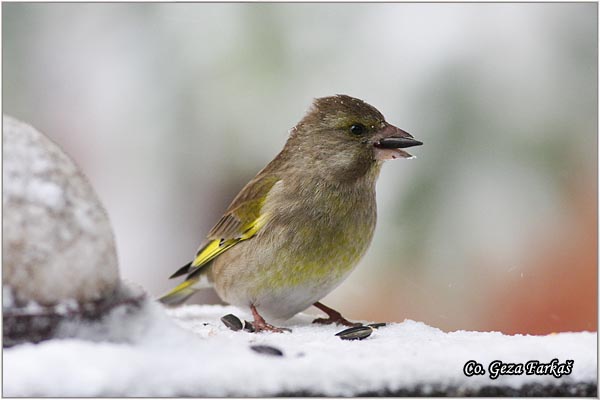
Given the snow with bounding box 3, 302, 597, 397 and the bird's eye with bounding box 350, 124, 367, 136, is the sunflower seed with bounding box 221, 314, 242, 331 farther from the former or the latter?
the bird's eye with bounding box 350, 124, 367, 136

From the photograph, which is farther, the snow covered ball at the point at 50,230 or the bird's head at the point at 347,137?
the bird's head at the point at 347,137

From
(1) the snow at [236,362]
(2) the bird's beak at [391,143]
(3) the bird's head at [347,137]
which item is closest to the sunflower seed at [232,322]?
(1) the snow at [236,362]

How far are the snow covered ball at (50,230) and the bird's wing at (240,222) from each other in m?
0.82

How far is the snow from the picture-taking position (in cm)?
135

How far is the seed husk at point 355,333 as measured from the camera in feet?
6.57

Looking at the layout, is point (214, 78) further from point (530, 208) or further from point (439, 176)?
point (530, 208)

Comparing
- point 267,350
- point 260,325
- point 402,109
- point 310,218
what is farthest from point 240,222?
point 402,109

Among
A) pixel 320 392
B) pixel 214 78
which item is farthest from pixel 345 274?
pixel 214 78

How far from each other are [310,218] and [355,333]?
1.30ft

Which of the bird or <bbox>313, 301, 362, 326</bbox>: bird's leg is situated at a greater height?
the bird

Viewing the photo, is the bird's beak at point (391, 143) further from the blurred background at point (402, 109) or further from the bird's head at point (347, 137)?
the blurred background at point (402, 109)

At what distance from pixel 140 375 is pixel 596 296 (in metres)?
1.98

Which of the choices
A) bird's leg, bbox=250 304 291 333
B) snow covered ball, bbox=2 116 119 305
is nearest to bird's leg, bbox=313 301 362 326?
bird's leg, bbox=250 304 291 333

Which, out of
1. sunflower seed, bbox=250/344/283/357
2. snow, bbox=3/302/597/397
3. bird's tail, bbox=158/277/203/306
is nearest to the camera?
snow, bbox=3/302/597/397
